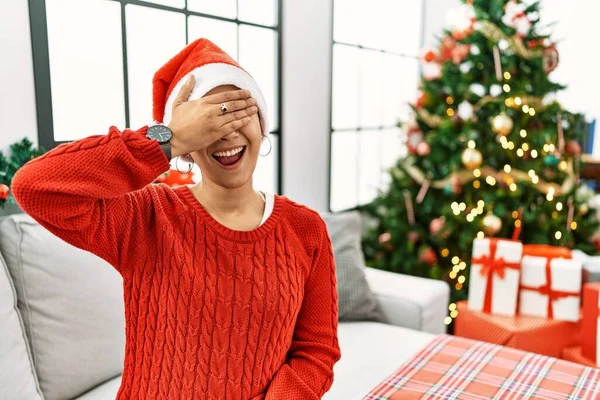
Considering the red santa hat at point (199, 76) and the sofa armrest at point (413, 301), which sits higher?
the red santa hat at point (199, 76)

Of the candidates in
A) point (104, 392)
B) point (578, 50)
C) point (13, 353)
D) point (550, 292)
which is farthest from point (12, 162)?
point (578, 50)

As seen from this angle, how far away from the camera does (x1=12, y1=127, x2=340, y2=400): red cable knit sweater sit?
0.89 metres

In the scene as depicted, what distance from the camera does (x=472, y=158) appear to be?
9.23ft

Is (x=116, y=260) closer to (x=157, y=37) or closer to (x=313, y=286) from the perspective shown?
(x=313, y=286)

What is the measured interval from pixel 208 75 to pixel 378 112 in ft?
10.2

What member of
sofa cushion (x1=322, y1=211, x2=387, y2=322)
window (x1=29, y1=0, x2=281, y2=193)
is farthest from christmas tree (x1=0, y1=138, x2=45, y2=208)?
sofa cushion (x1=322, y1=211, x2=387, y2=322)

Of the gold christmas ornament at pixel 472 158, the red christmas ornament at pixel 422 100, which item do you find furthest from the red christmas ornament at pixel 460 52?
the gold christmas ornament at pixel 472 158

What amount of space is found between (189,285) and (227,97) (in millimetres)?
335

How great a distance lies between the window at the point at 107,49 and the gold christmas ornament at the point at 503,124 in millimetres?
1317

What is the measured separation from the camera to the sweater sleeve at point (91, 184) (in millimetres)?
800

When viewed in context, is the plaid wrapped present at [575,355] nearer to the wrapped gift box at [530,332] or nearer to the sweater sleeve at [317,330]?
the wrapped gift box at [530,332]

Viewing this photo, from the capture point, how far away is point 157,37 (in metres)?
2.22

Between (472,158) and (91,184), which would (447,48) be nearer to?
(472,158)

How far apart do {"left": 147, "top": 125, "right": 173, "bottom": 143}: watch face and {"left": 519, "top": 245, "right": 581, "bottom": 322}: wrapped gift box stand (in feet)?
6.79
